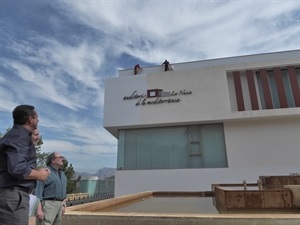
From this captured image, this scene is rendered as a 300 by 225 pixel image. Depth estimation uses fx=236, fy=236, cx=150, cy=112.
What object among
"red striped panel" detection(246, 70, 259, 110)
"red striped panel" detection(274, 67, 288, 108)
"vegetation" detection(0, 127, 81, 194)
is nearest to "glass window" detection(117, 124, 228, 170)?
"red striped panel" detection(246, 70, 259, 110)

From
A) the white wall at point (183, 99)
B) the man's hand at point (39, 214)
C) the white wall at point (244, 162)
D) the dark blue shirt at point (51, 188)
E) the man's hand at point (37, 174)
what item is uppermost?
the white wall at point (183, 99)

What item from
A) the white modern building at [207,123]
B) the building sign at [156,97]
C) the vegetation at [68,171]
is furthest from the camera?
the vegetation at [68,171]

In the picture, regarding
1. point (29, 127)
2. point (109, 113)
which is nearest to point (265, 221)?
point (29, 127)

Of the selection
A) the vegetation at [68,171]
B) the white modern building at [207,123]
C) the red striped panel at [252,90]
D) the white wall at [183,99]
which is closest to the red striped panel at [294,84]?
the white modern building at [207,123]

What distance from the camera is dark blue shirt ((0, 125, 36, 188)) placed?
176 cm

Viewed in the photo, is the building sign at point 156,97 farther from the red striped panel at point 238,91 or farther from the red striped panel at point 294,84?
the red striped panel at point 294,84

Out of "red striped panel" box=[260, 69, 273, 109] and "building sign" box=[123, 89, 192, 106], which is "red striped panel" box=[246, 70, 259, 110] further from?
"building sign" box=[123, 89, 192, 106]

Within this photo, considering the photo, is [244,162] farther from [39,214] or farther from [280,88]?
[39,214]

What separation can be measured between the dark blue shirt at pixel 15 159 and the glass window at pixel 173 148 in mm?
10606

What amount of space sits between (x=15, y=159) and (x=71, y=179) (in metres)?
20.3

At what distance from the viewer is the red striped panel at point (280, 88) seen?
11.4 meters

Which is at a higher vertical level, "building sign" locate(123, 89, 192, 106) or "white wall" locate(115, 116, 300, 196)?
"building sign" locate(123, 89, 192, 106)

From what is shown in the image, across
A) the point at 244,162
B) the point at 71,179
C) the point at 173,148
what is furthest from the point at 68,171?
the point at 244,162

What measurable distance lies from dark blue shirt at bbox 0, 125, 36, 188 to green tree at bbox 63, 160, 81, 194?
1893cm
